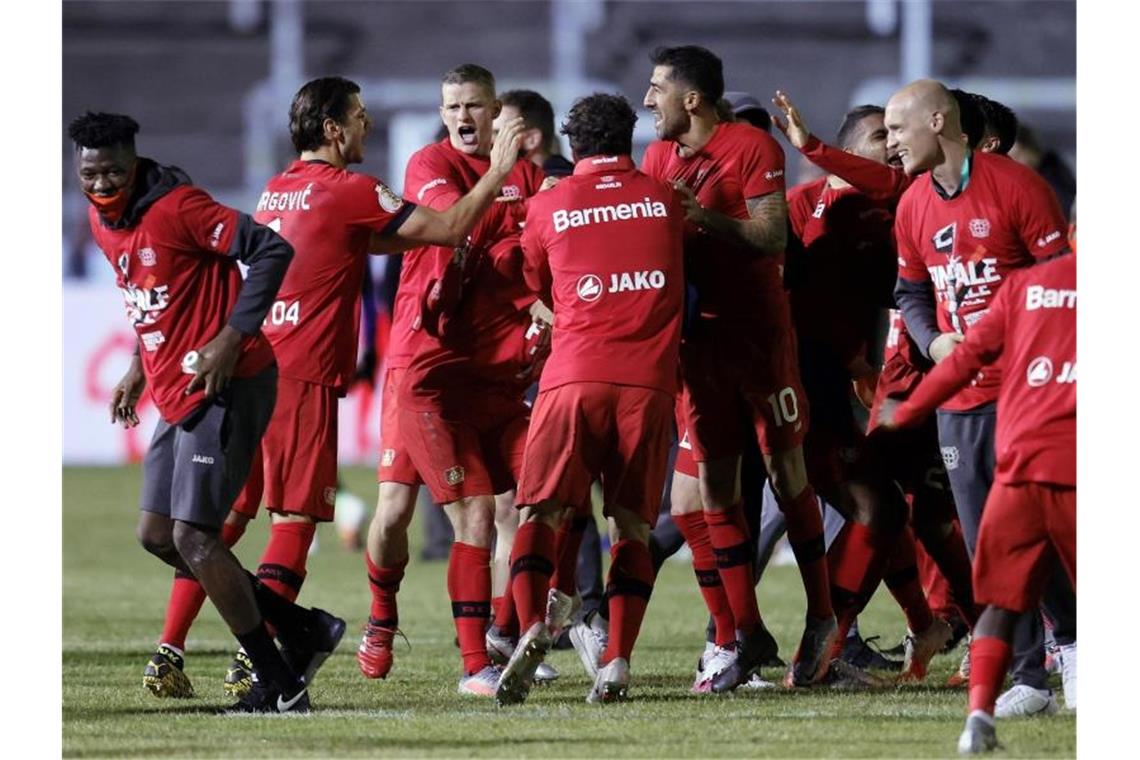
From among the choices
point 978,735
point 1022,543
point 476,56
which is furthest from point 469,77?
point 476,56

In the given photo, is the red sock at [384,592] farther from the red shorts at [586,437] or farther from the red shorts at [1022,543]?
the red shorts at [1022,543]

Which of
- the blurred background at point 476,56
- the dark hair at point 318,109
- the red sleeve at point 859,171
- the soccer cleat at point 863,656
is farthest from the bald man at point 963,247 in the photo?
the blurred background at point 476,56

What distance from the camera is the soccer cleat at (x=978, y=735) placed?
233 inches

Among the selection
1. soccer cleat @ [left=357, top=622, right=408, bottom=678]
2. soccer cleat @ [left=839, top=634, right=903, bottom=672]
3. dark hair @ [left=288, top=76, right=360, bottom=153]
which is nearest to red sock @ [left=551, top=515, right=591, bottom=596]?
soccer cleat @ [left=357, top=622, right=408, bottom=678]

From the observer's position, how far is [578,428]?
726 centimetres

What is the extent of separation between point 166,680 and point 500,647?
1445 millimetres

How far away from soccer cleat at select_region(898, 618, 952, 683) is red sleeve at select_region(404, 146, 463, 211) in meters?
2.50

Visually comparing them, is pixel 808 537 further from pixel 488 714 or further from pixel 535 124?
pixel 535 124

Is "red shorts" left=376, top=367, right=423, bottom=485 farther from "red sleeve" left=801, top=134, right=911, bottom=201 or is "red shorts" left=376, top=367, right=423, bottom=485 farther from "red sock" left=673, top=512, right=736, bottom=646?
"red sleeve" left=801, top=134, right=911, bottom=201

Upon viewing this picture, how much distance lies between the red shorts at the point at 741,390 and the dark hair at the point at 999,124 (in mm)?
1054

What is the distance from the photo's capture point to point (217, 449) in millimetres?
6949

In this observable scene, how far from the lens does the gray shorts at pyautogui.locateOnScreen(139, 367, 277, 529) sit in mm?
6930

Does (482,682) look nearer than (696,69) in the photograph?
Yes
